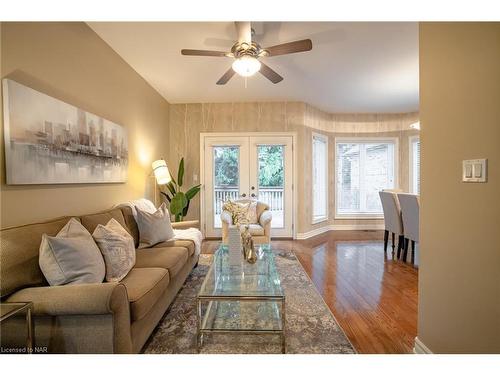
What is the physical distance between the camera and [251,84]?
147 inches

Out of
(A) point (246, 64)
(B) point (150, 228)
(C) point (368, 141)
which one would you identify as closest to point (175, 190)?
(B) point (150, 228)

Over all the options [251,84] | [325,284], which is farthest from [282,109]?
[325,284]

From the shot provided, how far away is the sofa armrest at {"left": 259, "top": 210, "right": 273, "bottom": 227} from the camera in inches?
137

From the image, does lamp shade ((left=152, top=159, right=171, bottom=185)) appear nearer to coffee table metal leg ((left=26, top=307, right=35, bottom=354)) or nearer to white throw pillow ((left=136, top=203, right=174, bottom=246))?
white throw pillow ((left=136, top=203, right=174, bottom=246))

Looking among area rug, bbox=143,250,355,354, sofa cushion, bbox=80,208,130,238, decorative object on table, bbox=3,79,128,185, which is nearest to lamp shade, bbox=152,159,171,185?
decorative object on table, bbox=3,79,128,185

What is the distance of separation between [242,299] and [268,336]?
0.44m

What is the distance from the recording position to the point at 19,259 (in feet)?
4.30

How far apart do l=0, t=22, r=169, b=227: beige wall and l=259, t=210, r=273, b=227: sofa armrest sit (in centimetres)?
183

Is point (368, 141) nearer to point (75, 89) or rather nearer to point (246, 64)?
point (246, 64)

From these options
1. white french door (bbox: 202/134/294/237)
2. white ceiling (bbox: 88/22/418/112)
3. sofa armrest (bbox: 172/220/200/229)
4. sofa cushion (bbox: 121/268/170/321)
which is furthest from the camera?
white french door (bbox: 202/134/294/237)

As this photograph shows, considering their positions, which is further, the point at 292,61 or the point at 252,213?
the point at 252,213

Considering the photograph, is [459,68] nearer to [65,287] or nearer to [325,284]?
[325,284]

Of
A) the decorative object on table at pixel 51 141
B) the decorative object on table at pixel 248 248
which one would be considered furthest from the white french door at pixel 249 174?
the decorative object on table at pixel 248 248

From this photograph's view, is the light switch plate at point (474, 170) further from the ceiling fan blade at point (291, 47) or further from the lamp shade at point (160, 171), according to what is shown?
the lamp shade at point (160, 171)
